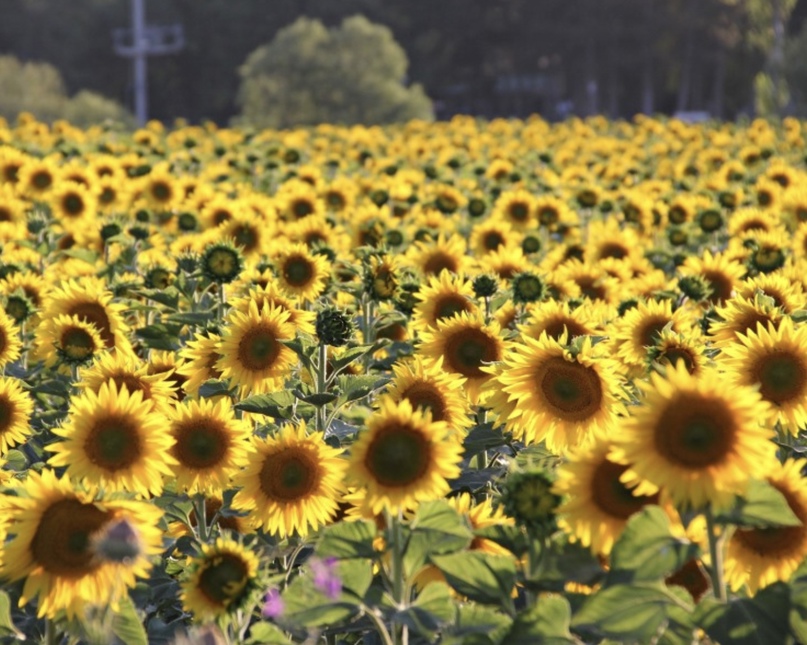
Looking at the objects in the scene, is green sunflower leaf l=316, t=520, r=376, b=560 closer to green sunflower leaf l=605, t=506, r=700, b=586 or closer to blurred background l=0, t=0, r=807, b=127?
green sunflower leaf l=605, t=506, r=700, b=586

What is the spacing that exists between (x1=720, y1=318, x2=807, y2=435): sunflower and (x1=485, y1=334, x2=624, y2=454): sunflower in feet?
1.15

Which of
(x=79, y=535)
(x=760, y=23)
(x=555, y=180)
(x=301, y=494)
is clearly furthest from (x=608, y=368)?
(x=760, y=23)

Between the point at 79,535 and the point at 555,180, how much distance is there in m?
10.6

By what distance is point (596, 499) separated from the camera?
2.65 m

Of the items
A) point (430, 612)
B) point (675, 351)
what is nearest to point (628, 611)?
point (430, 612)

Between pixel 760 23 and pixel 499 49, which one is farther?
pixel 499 49

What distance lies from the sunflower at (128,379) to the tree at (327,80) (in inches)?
1274

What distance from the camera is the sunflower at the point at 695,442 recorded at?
2.46m

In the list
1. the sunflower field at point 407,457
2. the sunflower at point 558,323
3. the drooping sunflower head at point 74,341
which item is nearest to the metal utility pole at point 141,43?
the sunflower field at point 407,457

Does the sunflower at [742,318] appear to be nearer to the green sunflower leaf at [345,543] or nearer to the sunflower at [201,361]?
the sunflower at [201,361]

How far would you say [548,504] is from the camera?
2.62 m

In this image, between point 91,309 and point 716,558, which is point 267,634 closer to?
point 716,558

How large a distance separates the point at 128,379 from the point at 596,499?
181cm

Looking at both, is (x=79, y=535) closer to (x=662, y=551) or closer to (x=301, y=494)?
(x=301, y=494)
